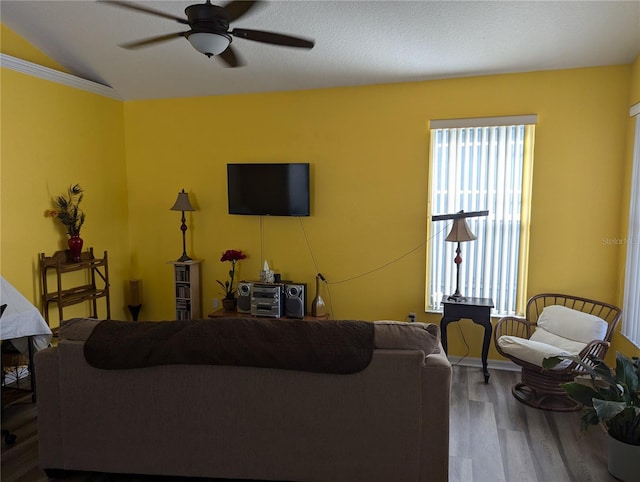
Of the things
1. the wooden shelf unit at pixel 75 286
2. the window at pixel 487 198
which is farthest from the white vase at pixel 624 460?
the wooden shelf unit at pixel 75 286

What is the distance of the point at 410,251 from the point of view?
430 cm

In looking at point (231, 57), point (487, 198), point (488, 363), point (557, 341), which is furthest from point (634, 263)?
point (231, 57)

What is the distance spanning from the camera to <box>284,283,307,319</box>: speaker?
14.4 feet

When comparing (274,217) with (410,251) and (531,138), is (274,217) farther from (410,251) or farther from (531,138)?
(531,138)

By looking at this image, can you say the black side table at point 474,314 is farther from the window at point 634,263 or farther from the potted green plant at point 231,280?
the potted green plant at point 231,280

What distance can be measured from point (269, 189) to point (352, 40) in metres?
1.63

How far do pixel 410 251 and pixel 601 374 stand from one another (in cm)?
208

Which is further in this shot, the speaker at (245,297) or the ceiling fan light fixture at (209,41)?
the speaker at (245,297)

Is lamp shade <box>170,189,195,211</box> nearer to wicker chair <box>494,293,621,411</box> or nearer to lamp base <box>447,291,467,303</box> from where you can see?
lamp base <box>447,291,467,303</box>

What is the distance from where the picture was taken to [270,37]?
8.15ft

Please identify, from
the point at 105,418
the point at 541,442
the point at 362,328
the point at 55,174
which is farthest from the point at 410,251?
the point at 55,174

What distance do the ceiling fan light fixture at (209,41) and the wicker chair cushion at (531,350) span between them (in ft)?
9.31

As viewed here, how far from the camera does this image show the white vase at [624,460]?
2320mm

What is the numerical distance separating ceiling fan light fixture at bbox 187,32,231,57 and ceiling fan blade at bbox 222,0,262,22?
106 mm
